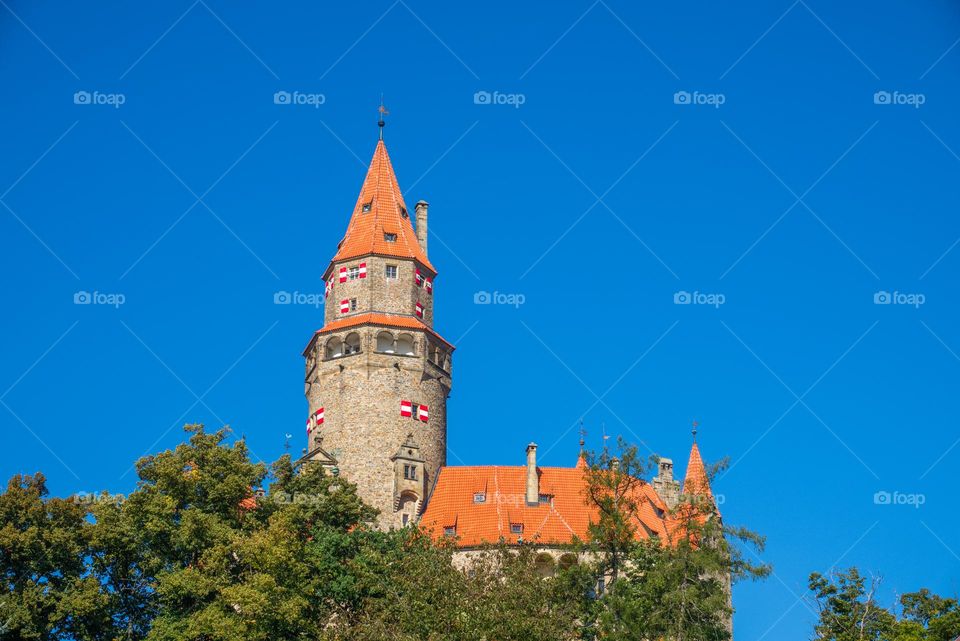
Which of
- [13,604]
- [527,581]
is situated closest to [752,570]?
[527,581]

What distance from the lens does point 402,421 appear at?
2916 inches

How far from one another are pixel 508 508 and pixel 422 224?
1597 cm

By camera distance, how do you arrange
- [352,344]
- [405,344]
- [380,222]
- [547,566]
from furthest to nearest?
[380,222], [405,344], [352,344], [547,566]

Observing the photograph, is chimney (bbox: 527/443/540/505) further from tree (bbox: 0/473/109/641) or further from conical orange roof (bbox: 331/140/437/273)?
tree (bbox: 0/473/109/641)

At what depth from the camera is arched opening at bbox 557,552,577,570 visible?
61.7 metres

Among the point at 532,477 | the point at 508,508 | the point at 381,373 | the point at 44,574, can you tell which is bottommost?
the point at 44,574

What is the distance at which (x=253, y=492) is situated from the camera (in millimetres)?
61312

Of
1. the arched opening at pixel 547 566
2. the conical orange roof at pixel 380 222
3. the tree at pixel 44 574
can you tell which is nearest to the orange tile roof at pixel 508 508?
the arched opening at pixel 547 566

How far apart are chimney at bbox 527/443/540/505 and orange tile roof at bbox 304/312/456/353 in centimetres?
711

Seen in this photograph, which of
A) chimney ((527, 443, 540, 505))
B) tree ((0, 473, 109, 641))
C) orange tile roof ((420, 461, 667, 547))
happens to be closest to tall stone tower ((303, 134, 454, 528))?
orange tile roof ((420, 461, 667, 547))

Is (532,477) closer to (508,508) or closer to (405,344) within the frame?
(508,508)

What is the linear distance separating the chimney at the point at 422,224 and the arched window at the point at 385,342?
20.7 feet

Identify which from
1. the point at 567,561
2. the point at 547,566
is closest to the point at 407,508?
the point at 547,566

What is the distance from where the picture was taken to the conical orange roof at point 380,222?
255ft
